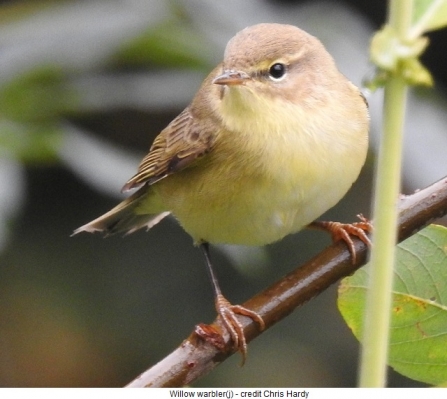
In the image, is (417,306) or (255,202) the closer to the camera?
(417,306)

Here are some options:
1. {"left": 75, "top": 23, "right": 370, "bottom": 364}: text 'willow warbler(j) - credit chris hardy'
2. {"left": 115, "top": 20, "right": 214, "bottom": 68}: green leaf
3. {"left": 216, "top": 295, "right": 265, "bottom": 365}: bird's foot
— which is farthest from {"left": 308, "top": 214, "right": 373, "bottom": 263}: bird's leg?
{"left": 115, "top": 20, "right": 214, "bottom": 68}: green leaf

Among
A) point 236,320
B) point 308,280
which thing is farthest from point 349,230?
point 308,280

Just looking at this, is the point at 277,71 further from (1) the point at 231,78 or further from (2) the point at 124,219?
(2) the point at 124,219

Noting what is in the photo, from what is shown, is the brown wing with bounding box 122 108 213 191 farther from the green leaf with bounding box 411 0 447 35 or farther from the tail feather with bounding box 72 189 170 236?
the green leaf with bounding box 411 0 447 35

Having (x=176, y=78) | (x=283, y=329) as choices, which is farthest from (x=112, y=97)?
(x=283, y=329)

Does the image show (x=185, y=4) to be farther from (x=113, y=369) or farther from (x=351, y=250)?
(x=113, y=369)

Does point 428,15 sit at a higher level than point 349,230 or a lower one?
lower
